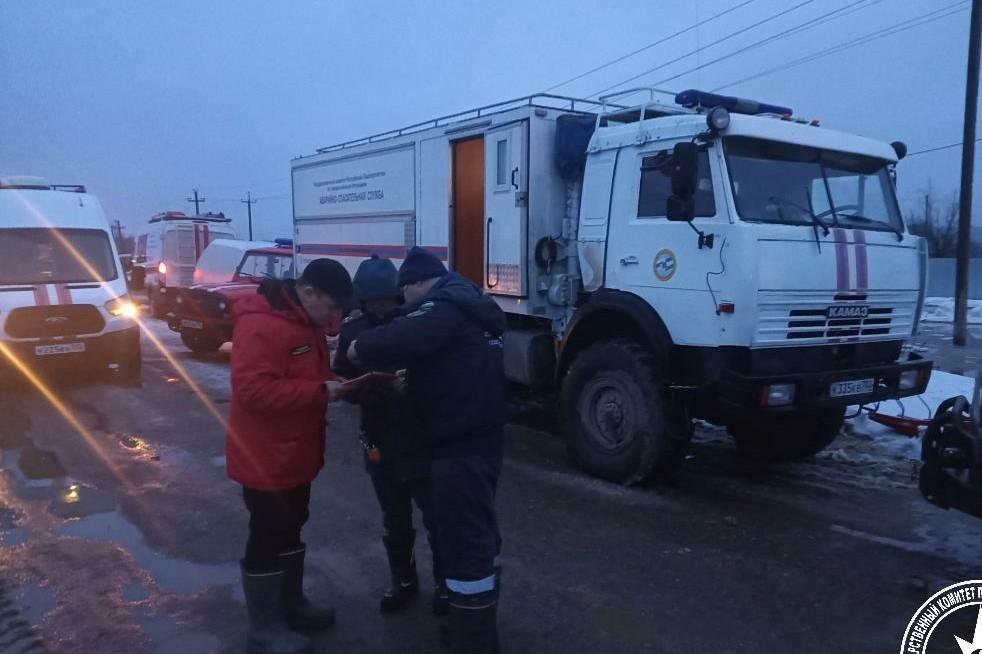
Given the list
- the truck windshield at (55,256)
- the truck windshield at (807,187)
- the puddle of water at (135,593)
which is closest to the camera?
the puddle of water at (135,593)

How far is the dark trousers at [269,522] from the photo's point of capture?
3451mm

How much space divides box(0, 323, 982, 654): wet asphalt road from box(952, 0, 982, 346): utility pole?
9471mm

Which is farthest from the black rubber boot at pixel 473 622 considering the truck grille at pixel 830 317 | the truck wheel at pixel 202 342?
the truck wheel at pixel 202 342

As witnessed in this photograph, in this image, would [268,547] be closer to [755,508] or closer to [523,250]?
[755,508]

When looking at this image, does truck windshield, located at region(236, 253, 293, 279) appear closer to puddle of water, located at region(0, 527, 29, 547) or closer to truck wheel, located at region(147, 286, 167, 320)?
truck wheel, located at region(147, 286, 167, 320)

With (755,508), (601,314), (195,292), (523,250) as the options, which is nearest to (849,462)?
(755,508)

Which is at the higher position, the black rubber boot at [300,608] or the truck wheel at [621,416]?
the truck wheel at [621,416]

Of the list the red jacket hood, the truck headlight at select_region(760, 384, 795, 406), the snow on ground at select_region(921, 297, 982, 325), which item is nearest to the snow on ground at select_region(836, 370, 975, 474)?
the truck headlight at select_region(760, 384, 795, 406)

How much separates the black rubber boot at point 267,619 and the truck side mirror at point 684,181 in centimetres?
390

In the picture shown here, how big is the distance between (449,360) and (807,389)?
3.39 metres

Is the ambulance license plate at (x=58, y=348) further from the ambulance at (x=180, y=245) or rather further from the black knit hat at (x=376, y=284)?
the ambulance at (x=180, y=245)

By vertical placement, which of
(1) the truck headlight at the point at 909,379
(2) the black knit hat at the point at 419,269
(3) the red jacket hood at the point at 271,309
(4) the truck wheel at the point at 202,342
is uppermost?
(2) the black knit hat at the point at 419,269

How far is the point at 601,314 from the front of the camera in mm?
6668

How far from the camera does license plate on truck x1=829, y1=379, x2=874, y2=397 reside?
5715 millimetres
